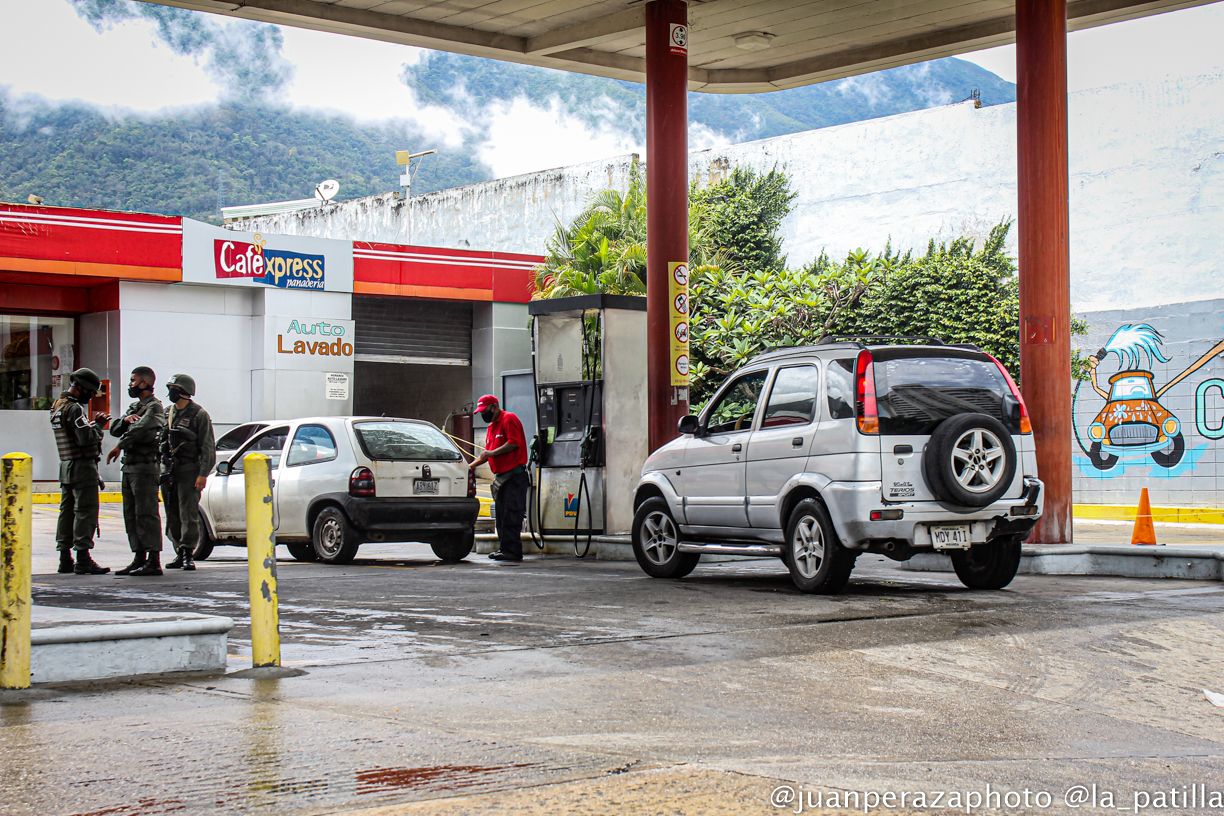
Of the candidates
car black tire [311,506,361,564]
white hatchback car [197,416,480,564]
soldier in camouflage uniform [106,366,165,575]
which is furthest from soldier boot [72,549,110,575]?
car black tire [311,506,361,564]

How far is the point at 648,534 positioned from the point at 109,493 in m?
17.6

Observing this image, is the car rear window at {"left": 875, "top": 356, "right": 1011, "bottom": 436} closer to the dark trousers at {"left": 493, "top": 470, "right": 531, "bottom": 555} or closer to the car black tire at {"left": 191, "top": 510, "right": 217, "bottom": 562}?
the dark trousers at {"left": 493, "top": 470, "right": 531, "bottom": 555}

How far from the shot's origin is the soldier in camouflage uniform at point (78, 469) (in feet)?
35.9

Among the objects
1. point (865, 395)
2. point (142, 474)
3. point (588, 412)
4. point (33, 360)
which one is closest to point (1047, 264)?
point (865, 395)

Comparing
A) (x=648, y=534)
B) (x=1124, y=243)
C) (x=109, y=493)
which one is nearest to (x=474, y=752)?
(x=648, y=534)

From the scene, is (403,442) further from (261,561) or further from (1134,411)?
(1134,411)

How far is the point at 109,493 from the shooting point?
24.7m

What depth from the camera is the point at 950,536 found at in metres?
8.59

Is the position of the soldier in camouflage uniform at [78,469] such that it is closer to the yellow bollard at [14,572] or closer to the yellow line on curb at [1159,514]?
the yellow bollard at [14,572]

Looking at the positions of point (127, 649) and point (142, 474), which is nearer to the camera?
point (127, 649)

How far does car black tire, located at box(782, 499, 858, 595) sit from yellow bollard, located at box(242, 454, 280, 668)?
4406 mm

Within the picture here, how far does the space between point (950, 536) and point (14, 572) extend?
613 centimetres

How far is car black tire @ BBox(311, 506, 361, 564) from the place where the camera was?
12.2 metres

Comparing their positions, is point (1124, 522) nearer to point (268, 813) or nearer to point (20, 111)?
point (268, 813)
